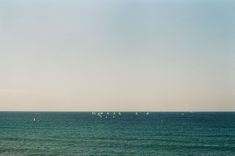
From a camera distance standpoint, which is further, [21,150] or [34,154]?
[21,150]

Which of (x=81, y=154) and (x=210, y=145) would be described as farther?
(x=210, y=145)

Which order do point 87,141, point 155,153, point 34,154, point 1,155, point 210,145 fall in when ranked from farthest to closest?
point 87,141, point 210,145, point 155,153, point 34,154, point 1,155

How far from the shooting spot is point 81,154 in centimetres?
3244

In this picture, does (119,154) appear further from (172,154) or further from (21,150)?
(21,150)

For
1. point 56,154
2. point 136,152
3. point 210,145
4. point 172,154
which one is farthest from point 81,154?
point 210,145

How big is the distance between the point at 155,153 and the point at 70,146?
26.5ft

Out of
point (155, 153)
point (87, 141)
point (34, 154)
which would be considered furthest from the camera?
point (87, 141)

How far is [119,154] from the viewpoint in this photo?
33.0 metres

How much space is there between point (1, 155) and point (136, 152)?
1073 centimetres

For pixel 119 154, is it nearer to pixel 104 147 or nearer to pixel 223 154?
pixel 104 147

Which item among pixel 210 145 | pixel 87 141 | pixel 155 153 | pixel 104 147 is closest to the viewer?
pixel 155 153

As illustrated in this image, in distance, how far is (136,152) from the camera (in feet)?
113

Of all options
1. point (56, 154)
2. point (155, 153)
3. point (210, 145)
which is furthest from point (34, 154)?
point (210, 145)

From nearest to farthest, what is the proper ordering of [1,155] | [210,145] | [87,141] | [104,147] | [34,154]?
[1,155] < [34,154] < [104,147] < [210,145] < [87,141]
